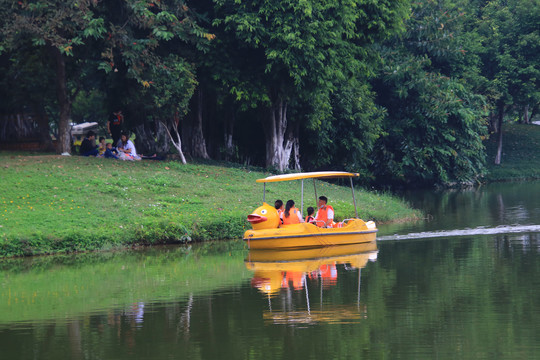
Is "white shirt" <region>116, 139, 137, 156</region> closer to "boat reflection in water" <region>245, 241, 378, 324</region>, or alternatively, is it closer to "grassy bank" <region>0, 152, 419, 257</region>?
"grassy bank" <region>0, 152, 419, 257</region>

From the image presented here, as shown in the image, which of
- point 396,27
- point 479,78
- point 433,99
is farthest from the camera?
point 479,78

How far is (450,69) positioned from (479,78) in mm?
5044

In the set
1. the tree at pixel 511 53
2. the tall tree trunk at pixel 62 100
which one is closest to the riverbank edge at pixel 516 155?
the tree at pixel 511 53

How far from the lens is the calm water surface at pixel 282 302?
454 inches

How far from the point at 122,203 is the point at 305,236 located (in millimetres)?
7414

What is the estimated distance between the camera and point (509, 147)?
66438 mm

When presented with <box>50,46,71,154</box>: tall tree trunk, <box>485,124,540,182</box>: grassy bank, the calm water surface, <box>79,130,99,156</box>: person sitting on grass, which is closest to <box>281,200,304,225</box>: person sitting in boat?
the calm water surface

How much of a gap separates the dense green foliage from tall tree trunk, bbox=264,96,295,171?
70mm

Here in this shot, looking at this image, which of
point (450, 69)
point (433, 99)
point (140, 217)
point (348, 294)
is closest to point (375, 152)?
point (433, 99)

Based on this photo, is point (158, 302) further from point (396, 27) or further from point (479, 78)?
point (479, 78)

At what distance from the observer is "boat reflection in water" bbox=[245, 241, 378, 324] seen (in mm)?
13766

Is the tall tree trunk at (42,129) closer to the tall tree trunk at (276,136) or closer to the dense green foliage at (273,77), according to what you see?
the dense green foliage at (273,77)

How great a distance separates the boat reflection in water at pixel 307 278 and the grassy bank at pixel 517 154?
38.2 meters

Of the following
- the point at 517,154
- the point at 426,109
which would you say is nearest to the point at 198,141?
the point at 426,109
